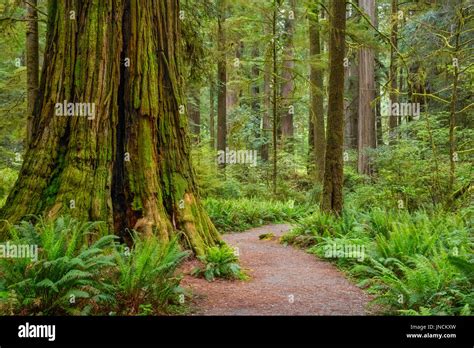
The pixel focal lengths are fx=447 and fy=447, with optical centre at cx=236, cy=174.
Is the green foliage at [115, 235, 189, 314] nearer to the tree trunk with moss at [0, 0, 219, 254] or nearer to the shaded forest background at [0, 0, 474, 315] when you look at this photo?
the shaded forest background at [0, 0, 474, 315]

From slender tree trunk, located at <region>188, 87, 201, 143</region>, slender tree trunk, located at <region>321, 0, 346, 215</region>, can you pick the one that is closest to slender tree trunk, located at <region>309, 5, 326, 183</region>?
slender tree trunk, located at <region>321, 0, 346, 215</region>

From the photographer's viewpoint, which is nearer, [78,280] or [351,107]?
[78,280]

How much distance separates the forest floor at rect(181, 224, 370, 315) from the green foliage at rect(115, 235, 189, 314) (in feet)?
1.31

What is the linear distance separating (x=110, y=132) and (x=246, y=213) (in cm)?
830

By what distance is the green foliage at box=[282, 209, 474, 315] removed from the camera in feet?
15.4

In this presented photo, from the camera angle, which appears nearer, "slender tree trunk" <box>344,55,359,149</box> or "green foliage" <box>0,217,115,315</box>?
"green foliage" <box>0,217,115,315</box>

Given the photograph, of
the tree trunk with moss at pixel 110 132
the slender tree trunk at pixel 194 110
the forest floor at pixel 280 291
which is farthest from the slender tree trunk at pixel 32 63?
the slender tree trunk at pixel 194 110

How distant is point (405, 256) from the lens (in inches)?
245

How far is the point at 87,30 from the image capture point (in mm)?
6234

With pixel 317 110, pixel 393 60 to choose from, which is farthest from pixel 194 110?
pixel 393 60

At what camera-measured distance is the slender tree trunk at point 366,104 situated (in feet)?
55.6

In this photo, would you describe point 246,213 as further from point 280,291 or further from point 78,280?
point 78,280
